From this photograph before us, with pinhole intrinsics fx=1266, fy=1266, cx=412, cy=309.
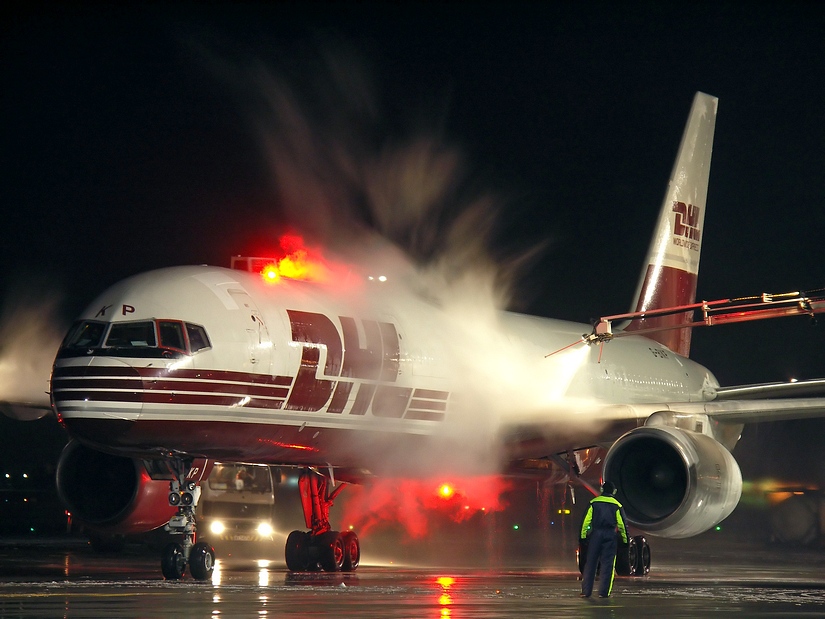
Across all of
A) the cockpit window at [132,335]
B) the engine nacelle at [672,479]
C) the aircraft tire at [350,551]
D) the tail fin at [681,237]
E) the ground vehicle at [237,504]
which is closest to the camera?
the cockpit window at [132,335]

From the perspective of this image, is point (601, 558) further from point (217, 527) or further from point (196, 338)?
point (217, 527)

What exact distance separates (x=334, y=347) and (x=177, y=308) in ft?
7.58

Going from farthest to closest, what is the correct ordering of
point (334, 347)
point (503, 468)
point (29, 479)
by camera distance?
point (29, 479), point (503, 468), point (334, 347)

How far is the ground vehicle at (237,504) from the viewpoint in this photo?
1009 inches

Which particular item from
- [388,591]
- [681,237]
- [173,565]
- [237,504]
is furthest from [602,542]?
[681,237]

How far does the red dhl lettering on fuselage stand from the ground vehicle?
319 inches

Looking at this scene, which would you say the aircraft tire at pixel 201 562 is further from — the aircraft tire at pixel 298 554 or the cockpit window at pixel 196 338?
the aircraft tire at pixel 298 554

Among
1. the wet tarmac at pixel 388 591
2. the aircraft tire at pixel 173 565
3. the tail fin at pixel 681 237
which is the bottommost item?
the wet tarmac at pixel 388 591

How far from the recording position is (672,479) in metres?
18.1

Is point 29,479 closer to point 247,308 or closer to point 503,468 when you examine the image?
point 503,468

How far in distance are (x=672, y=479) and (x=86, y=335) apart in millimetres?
8398

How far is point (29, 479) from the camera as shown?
42.0 meters

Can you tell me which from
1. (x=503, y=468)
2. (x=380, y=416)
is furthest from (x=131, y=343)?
(x=503, y=468)

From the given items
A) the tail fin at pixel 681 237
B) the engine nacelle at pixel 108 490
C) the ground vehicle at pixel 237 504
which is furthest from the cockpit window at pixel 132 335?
the tail fin at pixel 681 237
